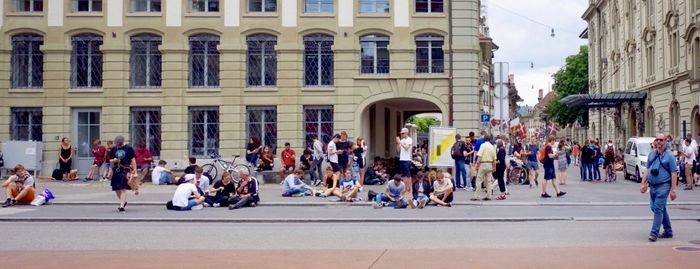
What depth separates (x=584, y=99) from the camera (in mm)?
40625

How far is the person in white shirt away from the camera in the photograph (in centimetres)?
1662

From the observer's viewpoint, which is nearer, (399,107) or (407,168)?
(407,168)

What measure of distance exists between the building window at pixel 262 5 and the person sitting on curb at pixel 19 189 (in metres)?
12.0

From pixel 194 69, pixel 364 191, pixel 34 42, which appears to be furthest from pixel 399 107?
pixel 34 42

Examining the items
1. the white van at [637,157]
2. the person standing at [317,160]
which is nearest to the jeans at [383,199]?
the person standing at [317,160]

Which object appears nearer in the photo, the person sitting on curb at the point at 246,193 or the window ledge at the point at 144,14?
the person sitting on curb at the point at 246,193

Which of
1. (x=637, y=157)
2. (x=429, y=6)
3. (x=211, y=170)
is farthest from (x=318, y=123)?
(x=637, y=157)

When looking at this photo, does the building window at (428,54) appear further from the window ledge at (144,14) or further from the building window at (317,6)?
the window ledge at (144,14)

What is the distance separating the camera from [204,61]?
89.5ft

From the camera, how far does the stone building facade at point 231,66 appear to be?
26.9m

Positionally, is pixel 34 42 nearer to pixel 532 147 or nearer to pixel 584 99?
pixel 532 147

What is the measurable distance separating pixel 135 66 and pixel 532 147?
50.4ft

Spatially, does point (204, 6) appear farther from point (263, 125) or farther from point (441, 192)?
point (441, 192)

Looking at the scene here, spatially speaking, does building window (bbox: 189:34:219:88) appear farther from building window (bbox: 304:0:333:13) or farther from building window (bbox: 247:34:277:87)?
building window (bbox: 304:0:333:13)
